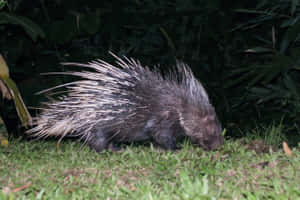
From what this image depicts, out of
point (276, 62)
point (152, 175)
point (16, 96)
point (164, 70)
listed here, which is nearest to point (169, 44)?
point (164, 70)

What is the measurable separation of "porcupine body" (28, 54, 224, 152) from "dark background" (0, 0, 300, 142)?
146 centimetres

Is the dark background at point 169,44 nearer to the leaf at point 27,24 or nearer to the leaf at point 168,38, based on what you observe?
the leaf at point 168,38

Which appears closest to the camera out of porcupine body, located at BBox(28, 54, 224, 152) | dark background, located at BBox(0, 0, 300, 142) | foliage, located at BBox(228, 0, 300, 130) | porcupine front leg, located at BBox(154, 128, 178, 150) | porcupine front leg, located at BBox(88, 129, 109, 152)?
porcupine body, located at BBox(28, 54, 224, 152)

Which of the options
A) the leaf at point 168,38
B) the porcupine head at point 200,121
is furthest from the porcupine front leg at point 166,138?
the leaf at point 168,38

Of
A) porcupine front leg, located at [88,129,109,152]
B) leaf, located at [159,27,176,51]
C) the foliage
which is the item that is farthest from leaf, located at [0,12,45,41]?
the foliage

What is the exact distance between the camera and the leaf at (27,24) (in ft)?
14.0

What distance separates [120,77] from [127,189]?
1.58 meters

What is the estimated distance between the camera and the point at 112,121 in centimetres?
378

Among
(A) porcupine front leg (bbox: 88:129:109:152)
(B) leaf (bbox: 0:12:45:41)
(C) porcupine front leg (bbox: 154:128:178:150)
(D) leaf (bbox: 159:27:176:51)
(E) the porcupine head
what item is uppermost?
(B) leaf (bbox: 0:12:45:41)

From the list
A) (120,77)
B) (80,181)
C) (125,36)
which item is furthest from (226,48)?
(80,181)

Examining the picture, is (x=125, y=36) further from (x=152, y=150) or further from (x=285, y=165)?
(x=285, y=165)

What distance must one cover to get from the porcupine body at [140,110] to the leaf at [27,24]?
2.81 feet

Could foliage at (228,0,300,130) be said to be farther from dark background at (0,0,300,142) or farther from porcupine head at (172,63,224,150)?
porcupine head at (172,63,224,150)

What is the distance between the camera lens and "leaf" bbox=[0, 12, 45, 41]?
427 centimetres
